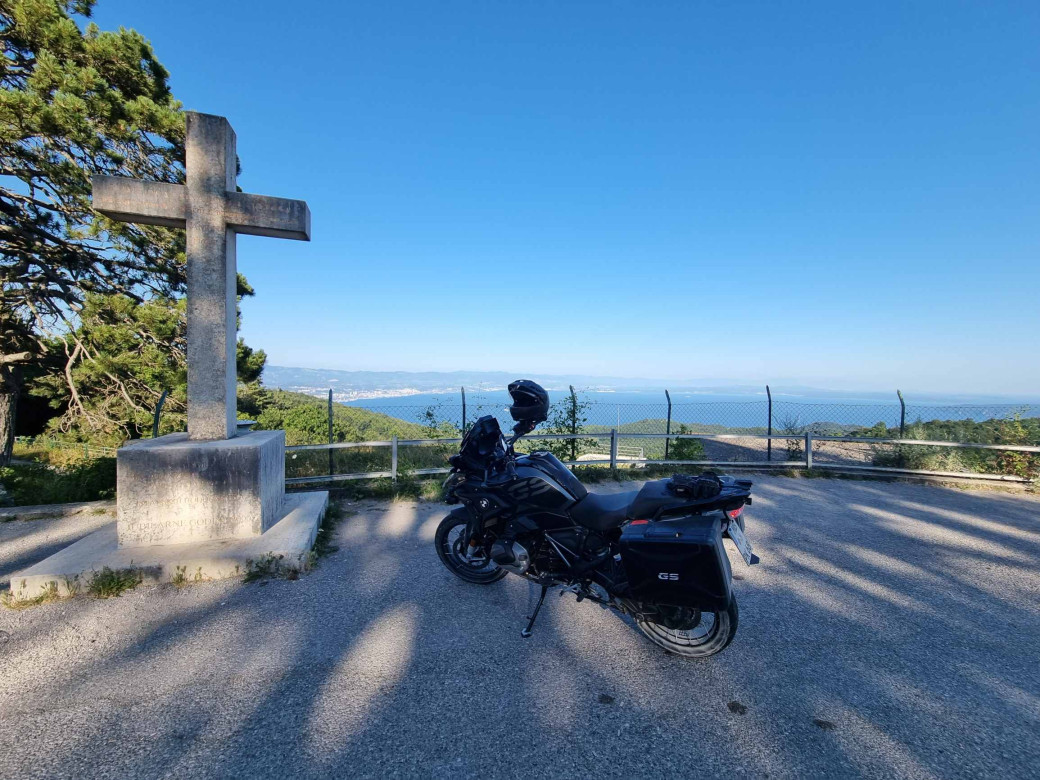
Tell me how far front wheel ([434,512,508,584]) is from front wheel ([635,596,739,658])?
1.25 meters

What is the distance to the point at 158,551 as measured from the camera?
12.6 ft

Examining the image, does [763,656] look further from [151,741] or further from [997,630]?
[151,741]

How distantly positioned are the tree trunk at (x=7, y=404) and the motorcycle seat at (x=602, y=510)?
516 inches

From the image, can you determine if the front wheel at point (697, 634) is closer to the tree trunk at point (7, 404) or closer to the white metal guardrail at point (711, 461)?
the white metal guardrail at point (711, 461)

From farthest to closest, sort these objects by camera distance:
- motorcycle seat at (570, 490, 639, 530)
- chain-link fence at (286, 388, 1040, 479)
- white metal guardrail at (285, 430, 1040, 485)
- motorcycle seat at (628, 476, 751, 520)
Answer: chain-link fence at (286, 388, 1040, 479), white metal guardrail at (285, 430, 1040, 485), motorcycle seat at (570, 490, 639, 530), motorcycle seat at (628, 476, 751, 520)

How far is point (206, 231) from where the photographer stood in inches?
172

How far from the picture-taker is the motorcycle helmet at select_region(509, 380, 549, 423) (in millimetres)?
3279

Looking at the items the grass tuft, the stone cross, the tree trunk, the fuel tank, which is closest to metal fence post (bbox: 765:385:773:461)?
the fuel tank

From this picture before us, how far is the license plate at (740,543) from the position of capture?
8.33 feet

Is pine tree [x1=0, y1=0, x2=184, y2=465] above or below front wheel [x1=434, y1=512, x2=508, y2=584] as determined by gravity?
above

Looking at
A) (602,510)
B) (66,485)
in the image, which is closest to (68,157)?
(66,485)

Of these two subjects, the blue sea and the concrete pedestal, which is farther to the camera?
the blue sea

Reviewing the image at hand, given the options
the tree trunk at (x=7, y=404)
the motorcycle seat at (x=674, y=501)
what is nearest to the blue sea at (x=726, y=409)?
the motorcycle seat at (x=674, y=501)

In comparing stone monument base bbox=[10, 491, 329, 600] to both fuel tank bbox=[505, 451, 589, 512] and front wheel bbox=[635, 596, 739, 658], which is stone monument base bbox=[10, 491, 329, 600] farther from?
front wheel bbox=[635, 596, 739, 658]
